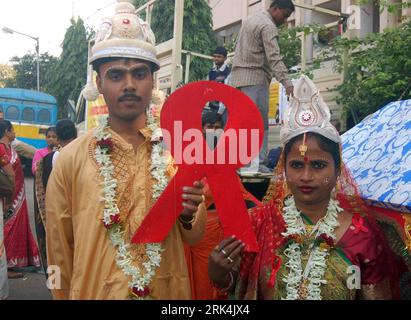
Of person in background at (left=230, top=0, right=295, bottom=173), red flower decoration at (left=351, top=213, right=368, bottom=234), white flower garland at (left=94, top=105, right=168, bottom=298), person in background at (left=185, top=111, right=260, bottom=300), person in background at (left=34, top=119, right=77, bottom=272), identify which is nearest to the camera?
white flower garland at (left=94, top=105, right=168, bottom=298)

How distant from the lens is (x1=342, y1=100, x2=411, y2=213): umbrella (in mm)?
2318

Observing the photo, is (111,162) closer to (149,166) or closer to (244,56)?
(149,166)

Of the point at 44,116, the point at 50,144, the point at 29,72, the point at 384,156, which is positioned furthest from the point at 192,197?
the point at 44,116

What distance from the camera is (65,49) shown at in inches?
287

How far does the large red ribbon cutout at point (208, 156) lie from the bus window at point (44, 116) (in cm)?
1020

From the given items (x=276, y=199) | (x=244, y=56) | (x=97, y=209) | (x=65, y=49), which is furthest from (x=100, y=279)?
(x=65, y=49)

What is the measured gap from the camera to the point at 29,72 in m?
10.6

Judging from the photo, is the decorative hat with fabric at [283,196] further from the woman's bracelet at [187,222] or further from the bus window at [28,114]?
the bus window at [28,114]

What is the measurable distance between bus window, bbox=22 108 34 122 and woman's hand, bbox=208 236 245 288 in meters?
10.1

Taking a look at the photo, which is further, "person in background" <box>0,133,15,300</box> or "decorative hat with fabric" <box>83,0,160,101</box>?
"person in background" <box>0,133,15,300</box>

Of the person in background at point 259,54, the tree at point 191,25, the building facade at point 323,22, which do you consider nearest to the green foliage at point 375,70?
the building facade at point 323,22

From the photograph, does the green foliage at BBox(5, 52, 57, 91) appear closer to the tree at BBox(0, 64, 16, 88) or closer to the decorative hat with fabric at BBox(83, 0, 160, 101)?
the tree at BBox(0, 64, 16, 88)

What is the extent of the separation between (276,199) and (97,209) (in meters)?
0.78

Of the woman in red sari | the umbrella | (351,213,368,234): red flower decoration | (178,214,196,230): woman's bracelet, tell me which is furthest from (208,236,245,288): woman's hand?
the woman in red sari
